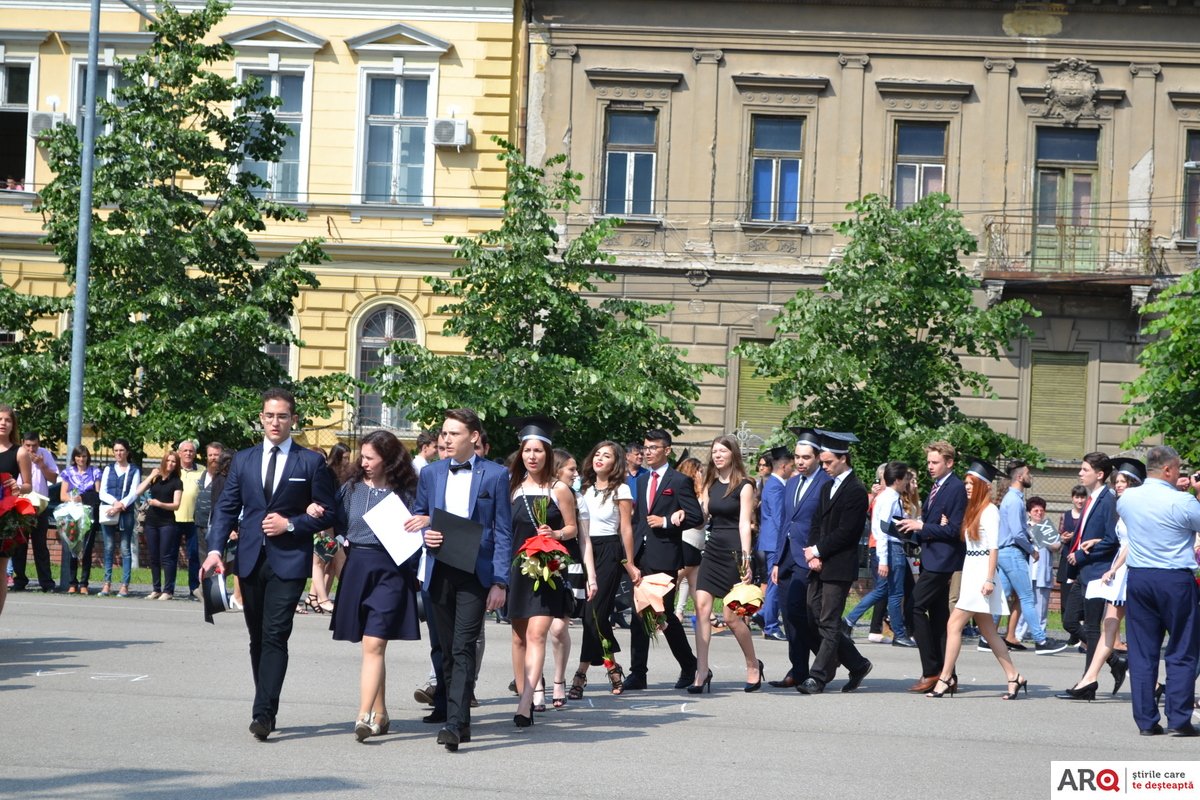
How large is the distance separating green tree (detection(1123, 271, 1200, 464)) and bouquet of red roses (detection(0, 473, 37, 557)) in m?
16.5

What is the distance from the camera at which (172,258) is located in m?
25.4

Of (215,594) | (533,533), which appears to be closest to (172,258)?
(533,533)

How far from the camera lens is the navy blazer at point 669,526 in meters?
13.5

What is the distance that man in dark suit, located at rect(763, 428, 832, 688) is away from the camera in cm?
1357

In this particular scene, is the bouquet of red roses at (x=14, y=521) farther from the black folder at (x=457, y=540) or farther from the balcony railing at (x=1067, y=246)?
the balcony railing at (x=1067, y=246)

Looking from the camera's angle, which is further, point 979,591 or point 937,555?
point 937,555

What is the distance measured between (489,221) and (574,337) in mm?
6598

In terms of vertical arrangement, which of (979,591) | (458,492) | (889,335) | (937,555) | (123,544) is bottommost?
(123,544)

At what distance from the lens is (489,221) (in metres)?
30.6

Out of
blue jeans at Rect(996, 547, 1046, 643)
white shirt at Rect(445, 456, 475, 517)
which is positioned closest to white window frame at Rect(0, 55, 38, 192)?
blue jeans at Rect(996, 547, 1046, 643)

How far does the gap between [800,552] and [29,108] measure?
73.8 feet

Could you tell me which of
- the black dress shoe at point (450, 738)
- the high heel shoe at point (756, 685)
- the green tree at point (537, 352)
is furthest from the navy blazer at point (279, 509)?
the green tree at point (537, 352)

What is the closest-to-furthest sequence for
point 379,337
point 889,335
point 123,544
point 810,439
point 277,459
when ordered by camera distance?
point 277,459
point 810,439
point 123,544
point 889,335
point 379,337

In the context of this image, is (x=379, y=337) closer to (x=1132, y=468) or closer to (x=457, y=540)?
(x=1132, y=468)
